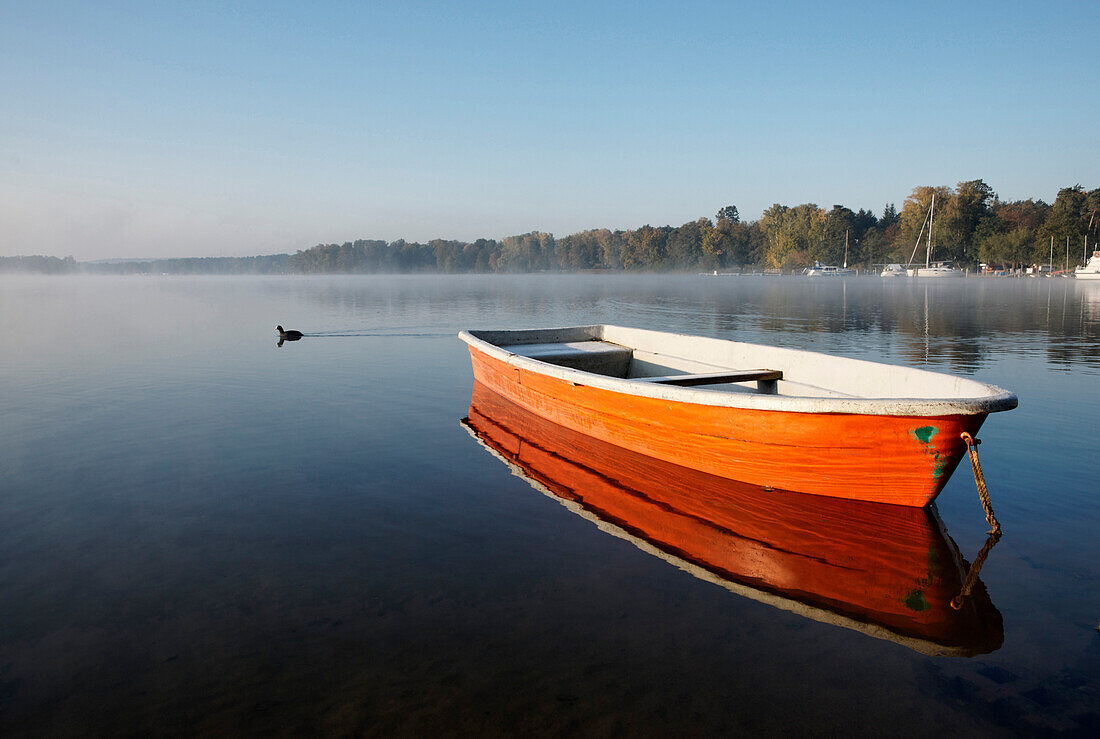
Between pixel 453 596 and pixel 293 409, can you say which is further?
pixel 293 409

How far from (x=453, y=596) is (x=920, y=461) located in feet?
14.6

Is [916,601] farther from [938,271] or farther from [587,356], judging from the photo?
[938,271]

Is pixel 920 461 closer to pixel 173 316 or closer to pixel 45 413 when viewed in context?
pixel 45 413

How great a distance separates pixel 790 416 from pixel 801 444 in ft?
1.33

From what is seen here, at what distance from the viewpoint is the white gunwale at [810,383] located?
5.57m

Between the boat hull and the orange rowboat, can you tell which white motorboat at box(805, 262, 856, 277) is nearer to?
the orange rowboat

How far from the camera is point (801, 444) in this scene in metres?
6.40

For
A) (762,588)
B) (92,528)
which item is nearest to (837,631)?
(762,588)

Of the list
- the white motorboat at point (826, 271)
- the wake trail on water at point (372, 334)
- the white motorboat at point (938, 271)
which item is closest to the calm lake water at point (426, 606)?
the wake trail on water at point (372, 334)

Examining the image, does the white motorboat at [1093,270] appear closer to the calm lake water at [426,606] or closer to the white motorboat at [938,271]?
the white motorboat at [938,271]

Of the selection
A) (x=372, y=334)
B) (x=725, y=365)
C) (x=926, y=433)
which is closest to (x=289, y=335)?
(x=372, y=334)

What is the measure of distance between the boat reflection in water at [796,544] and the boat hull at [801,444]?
0.24m

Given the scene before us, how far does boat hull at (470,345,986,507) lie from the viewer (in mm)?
5770

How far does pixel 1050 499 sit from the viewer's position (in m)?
6.92
